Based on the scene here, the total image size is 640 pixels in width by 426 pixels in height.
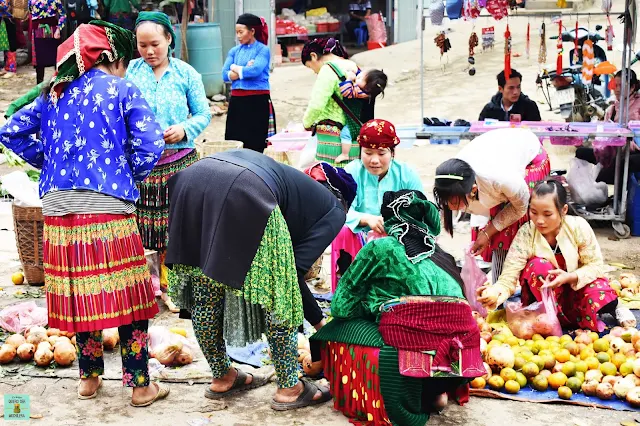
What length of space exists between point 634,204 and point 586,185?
1.54 ft

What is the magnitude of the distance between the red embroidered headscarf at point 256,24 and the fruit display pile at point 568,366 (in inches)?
186

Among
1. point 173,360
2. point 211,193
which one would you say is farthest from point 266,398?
point 211,193

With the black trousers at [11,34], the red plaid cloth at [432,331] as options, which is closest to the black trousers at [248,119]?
the red plaid cloth at [432,331]

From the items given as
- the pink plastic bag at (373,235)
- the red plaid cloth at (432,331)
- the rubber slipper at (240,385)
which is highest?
the pink plastic bag at (373,235)

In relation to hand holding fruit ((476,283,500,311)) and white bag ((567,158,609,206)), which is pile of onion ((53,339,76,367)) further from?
white bag ((567,158,609,206))

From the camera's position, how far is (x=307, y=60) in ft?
22.8

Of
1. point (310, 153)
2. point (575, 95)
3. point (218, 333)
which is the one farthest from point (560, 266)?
point (575, 95)

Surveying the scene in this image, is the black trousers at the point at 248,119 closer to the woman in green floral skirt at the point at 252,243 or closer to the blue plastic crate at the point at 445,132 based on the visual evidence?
the blue plastic crate at the point at 445,132

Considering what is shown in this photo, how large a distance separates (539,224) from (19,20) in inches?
434

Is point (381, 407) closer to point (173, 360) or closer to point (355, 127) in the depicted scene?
point (173, 360)

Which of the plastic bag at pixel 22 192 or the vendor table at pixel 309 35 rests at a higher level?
the vendor table at pixel 309 35

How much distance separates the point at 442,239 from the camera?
7.22 m

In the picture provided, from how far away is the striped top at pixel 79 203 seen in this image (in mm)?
4035

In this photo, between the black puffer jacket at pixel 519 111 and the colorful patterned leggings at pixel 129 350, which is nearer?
the colorful patterned leggings at pixel 129 350
